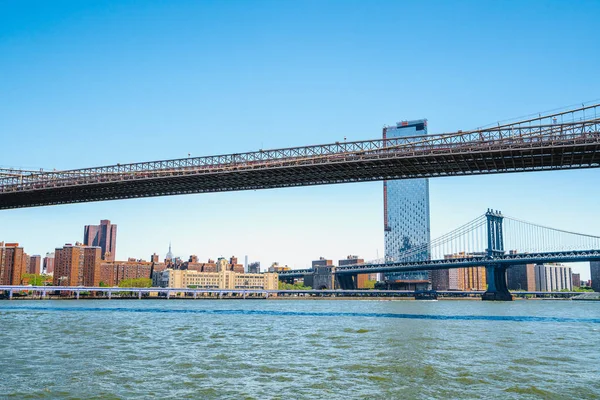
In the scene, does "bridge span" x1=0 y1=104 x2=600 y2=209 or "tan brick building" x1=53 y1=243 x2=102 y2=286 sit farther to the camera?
"tan brick building" x1=53 y1=243 x2=102 y2=286

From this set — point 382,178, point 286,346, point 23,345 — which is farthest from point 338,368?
point 382,178

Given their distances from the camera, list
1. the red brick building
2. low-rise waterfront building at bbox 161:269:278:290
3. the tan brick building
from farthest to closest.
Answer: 1. low-rise waterfront building at bbox 161:269:278:290
2. the tan brick building
3. the red brick building

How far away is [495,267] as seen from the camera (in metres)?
115

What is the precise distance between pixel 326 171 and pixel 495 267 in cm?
8039

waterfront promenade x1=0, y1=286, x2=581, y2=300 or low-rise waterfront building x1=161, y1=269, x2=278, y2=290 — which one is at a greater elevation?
low-rise waterfront building x1=161, y1=269, x2=278, y2=290

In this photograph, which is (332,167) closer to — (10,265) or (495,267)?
(495,267)

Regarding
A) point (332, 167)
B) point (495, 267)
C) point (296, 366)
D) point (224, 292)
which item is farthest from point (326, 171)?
point (224, 292)

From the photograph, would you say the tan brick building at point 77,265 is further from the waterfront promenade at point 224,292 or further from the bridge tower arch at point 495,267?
the bridge tower arch at point 495,267

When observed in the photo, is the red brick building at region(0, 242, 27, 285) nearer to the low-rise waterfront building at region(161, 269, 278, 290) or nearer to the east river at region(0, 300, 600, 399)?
the low-rise waterfront building at region(161, 269, 278, 290)

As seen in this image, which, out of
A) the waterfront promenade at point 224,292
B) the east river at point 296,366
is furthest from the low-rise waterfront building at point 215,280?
the east river at point 296,366

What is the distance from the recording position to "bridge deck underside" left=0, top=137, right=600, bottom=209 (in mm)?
37531

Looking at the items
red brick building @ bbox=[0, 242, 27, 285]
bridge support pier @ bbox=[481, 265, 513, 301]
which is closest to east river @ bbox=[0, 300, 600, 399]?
bridge support pier @ bbox=[481, 265, 513, 301]

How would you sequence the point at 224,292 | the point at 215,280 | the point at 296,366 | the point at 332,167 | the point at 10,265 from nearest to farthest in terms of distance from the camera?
the point at 296,366, the point at 332,167, the point at 224,292, the point at 10,265, the point at 215,280

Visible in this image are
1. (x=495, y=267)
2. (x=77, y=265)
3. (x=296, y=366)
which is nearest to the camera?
(x=296, y=366)
